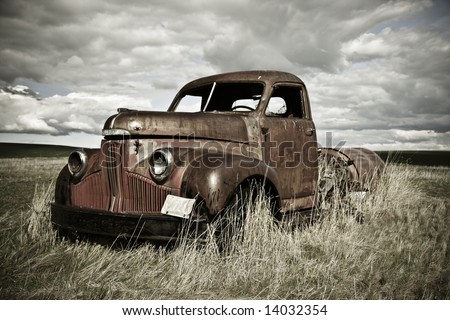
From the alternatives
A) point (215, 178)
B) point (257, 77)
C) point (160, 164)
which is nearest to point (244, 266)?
point (215, 178)

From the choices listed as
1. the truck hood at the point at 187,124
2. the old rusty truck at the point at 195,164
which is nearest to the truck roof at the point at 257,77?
the old rusty truck at the point at 195,164

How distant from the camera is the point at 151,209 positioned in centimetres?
314

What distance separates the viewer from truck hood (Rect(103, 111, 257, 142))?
335 centimetres

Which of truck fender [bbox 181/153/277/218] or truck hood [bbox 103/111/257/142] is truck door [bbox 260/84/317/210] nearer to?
truck hood [bbox 103/111/257/142]

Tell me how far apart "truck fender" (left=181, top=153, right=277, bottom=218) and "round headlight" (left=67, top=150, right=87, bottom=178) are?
1304 mm

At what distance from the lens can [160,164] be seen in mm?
3086

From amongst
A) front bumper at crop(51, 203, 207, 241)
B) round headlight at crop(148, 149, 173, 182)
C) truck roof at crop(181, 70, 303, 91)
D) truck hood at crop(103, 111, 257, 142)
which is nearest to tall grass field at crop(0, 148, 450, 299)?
front bumper at crop(51, 203, 207, 241)

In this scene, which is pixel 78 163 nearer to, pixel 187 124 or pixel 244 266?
pixel 187 124

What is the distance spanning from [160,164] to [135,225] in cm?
55

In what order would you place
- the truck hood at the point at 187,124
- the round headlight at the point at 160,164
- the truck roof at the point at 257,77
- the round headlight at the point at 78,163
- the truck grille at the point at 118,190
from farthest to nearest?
the truck roof at the point at 257,77 → the round headlight at the point at 78,163 → the truck hood at the point at 187,124 → the truck grille at the point at 118,190 → the round headlight at the point at 160,164

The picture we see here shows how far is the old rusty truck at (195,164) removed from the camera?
293 cm

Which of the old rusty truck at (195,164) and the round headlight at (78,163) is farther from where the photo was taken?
the round headlight at (78,163)

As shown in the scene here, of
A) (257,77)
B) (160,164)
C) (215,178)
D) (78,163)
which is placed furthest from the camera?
(257,77)

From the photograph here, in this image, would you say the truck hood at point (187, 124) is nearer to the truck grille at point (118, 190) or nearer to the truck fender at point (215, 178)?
the truck grille at point (118, 190)
